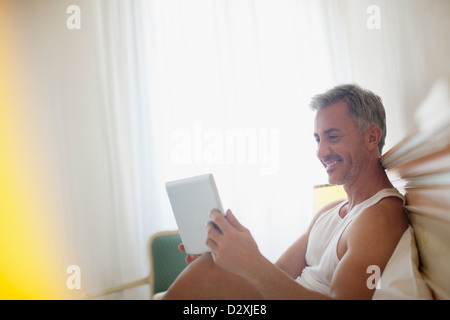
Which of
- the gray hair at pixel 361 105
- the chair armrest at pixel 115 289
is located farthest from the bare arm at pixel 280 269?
the chair armrest at pixel 115 289

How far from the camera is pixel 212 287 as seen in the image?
0.90 metres

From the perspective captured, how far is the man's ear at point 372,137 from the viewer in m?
1.06

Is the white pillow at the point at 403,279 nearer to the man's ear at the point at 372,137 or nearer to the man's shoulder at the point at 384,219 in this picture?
the man's shoulder at the point at 384,219

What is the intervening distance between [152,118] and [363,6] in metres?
1.34

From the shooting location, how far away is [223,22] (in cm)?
233

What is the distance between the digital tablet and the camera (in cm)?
86

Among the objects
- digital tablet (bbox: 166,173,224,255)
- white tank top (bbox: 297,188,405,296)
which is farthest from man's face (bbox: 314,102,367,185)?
digital tablet (bbox: 166,173,224,255)

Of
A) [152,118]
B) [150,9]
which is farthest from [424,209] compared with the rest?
[150,9]

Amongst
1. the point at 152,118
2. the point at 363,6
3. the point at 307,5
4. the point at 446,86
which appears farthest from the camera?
the point at 307,5

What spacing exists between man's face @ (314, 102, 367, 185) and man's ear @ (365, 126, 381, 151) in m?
0.02

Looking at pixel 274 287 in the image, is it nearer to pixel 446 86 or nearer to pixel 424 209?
pixel 424 209

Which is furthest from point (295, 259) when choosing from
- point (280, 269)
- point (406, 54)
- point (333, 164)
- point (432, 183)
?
point (406, 54)

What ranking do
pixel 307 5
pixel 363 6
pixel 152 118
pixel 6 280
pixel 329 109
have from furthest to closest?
pixel 307 5, pixel 152 118, pixel 6 280, pixel 363 6, pixel 329 109

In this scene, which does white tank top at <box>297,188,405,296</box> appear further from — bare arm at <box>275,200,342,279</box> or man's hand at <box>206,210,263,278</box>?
man's hand at <box>206,210,263,278</box>
